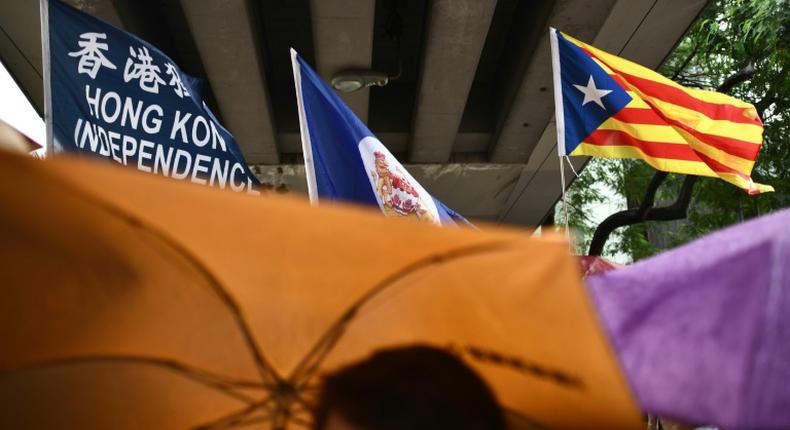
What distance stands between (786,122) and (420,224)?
11255 mm

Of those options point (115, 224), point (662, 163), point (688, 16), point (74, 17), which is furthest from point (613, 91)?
point (115, 224)

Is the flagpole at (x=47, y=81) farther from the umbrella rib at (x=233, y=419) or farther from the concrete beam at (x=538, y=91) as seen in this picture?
the concrete beam at (x=538, y=91)

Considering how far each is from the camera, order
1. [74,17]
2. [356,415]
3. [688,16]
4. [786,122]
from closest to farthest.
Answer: [356,415], [74,17], [688,16], [786,122]

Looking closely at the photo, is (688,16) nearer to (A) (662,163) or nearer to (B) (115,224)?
(A) (662,163)

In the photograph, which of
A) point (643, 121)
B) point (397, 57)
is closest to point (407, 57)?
point (397, 57)

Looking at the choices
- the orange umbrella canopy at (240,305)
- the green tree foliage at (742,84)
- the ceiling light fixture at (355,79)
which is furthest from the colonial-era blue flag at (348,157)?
the green tree foliage at (742,84)

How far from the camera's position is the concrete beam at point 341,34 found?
6586 millimetres

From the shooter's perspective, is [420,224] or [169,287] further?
[169,287]

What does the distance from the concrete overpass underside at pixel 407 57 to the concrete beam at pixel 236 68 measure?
1 centimetres

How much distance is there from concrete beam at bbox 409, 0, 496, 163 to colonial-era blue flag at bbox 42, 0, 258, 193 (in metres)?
3.38

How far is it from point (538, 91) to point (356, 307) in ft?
22.8

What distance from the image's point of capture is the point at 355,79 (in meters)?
7.38

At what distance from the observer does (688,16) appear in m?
7.21

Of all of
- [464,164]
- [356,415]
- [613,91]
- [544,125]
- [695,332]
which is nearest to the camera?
[356,415]
